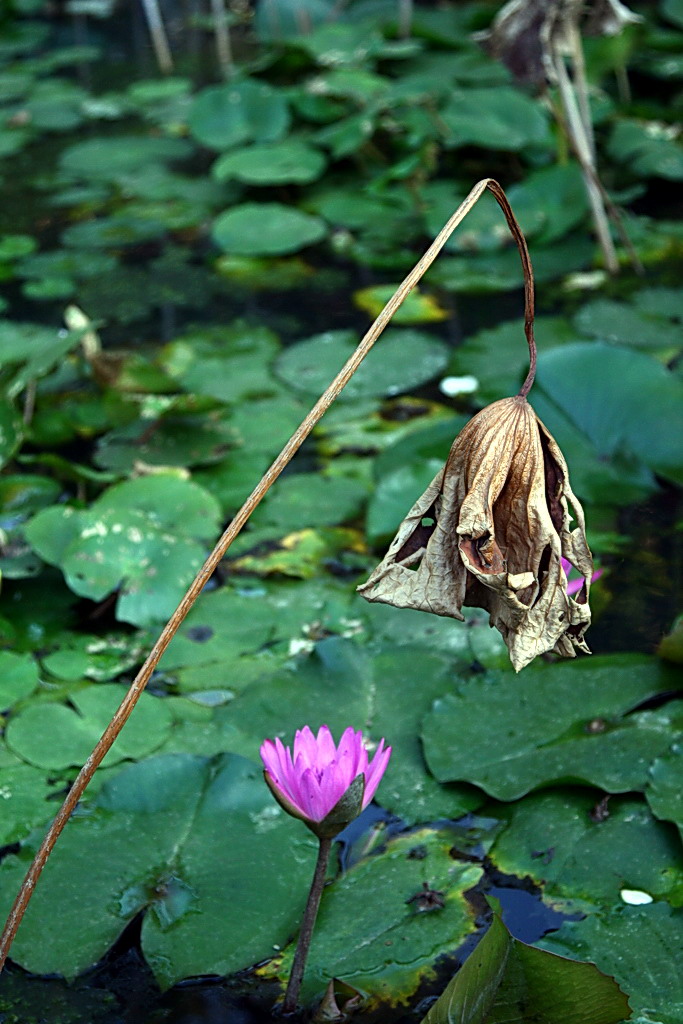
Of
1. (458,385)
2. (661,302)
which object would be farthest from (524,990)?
(661,302)

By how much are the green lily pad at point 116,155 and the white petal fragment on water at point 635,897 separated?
402 centimetres

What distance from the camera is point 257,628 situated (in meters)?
2.09

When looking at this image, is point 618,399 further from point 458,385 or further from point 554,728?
point 554,728

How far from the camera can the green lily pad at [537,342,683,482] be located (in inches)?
94.7

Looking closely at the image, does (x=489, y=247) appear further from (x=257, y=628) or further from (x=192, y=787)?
(x=192, y=787)

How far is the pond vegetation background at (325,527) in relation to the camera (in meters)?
1.45

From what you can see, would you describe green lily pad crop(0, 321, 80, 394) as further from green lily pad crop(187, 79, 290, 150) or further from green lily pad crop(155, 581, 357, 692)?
green lily pad crop(187, 79, 290, 150)

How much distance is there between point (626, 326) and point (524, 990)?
2.28m

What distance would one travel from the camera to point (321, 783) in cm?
118

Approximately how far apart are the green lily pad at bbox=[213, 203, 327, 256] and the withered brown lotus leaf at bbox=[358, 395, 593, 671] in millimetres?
2698

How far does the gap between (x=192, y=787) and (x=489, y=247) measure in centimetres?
260

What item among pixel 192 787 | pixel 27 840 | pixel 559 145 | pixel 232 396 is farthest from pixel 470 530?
pixel 559 145

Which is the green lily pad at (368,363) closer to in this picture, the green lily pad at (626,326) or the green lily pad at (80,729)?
the green lily pad at (626,326)

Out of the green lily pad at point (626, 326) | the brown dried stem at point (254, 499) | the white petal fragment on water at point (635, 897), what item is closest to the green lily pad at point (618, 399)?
the green lily pad at point (626, 326)
